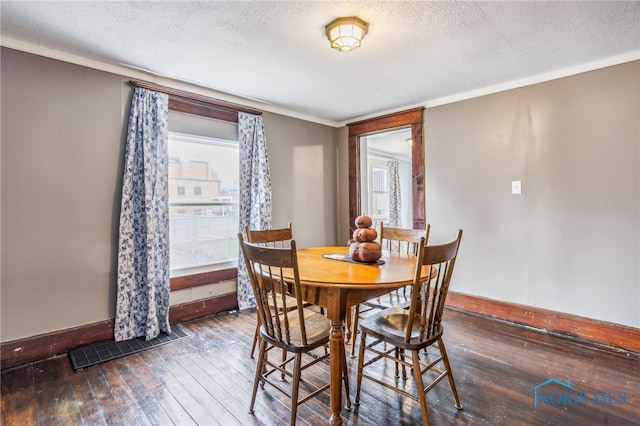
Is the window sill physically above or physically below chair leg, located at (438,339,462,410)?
above

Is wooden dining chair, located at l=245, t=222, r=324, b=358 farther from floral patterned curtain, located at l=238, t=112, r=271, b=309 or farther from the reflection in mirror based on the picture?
the reflection in mirror

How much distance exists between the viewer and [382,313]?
199 cm

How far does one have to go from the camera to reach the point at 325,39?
2.24 meters

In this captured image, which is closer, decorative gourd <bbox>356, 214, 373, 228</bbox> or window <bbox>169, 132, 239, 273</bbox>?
decorative gourd <bbox>356, 214, 373, 228</bbox>

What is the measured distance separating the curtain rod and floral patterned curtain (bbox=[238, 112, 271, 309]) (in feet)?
0.22

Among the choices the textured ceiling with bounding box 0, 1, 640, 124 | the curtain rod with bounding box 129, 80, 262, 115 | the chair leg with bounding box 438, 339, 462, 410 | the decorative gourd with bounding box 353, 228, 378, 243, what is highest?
the textured ceiling with bounding box 0, 1, 640, 124

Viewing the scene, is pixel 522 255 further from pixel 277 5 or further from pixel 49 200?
pixel 49 200

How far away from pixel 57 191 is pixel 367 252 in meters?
2.40

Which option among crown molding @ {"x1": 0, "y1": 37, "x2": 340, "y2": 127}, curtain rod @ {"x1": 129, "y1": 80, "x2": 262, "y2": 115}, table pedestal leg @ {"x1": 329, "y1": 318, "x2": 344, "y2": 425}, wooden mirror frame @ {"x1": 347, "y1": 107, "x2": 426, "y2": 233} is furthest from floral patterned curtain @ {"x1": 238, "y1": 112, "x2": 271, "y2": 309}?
table pedestal leg @ {"x1": 329, "y1": 318, "x2": 344, "y2": 425}

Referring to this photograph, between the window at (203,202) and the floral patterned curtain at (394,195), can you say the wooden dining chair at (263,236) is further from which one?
the floral patterned curtain at (394,195)

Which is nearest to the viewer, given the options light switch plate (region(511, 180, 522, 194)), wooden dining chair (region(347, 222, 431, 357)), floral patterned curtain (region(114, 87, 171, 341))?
wooden dining chair (region(347, 222, 431, 357))

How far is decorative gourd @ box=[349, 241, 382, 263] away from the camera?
2020 millimetres

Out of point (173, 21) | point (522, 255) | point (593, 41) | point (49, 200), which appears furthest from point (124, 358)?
point (593, 41)

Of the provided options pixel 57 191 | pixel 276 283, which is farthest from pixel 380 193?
pixel 57 191
